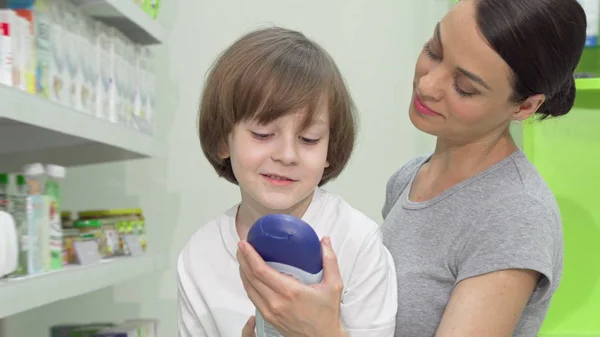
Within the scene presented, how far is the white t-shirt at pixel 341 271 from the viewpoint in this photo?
1227 millimetres

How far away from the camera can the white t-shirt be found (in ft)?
4.02

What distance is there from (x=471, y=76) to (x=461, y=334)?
446 millimetres

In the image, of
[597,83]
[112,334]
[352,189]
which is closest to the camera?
[597,83]

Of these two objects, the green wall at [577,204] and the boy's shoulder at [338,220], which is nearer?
→ the boy's shoulder at [338,220]

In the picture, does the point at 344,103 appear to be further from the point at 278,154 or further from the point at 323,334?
the point at 323,334

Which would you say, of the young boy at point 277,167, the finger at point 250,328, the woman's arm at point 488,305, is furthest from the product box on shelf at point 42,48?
the woman's arm at point 488,305

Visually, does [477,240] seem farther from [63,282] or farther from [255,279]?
[63,282]

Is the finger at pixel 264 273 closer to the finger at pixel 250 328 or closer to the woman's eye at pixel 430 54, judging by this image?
the finger at pixel 250 328

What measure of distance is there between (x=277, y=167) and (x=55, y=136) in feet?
3.90

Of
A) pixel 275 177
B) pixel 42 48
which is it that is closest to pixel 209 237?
pixel 275 177

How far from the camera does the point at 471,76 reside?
1.30 metres

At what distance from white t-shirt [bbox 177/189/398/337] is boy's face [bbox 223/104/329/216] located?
0.09 m

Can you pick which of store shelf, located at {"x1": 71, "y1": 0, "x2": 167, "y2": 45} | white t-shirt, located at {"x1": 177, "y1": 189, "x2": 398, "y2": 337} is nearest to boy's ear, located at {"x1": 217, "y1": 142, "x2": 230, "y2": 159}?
white t-shirt, located at {"x1": 177, "y1": 189, "x2": 398, "y2": 337}

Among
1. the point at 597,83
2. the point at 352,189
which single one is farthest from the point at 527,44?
the point at 352,189
